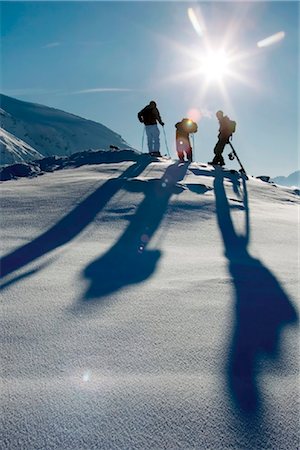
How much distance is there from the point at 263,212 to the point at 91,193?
12.0 feet

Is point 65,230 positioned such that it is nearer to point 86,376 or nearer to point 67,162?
point 86,376

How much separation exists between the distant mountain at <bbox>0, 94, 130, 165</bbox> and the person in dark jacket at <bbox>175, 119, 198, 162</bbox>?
118 metres

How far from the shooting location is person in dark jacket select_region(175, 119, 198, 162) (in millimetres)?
12969

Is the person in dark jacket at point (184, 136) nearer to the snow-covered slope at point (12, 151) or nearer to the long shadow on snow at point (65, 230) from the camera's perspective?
the long shadow on snow at point (65, 230)

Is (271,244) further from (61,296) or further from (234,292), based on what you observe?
(61,296)

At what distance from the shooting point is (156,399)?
5.46 feet

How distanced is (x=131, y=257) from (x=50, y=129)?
14430 cm

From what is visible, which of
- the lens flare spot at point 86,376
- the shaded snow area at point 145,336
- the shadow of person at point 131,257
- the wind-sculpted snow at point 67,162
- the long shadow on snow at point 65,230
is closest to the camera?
the shaded snow area at point 145,336

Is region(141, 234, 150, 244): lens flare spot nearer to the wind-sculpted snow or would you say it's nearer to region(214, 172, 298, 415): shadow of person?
region(214, 172, 298, 415): shadow of person

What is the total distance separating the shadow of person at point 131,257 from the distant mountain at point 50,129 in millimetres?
124135

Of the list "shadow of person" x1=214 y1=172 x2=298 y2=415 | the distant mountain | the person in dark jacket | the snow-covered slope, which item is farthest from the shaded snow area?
the distant mountain

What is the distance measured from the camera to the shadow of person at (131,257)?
3.23 meters

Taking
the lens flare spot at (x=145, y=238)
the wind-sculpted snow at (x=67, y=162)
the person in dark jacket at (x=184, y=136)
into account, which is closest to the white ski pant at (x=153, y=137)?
the wind-sculpted snow at (x=67, y=162)

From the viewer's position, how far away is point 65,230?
505 centimetres
